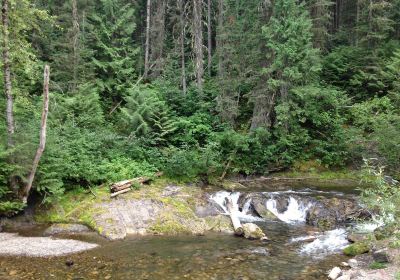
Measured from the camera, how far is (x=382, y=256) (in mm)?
9773

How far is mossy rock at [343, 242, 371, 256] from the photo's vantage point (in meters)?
10.7

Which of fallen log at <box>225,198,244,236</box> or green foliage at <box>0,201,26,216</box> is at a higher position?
green foliage at <box>0,201,26,216</box>

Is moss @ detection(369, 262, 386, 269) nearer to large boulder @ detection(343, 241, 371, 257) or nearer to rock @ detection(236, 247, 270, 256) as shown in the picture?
large boulder @ detection(343, 241, 371, 257)

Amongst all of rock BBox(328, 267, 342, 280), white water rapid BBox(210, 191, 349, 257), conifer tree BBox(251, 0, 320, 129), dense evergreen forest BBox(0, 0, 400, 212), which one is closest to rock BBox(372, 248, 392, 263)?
rock BBox(328, 267, 342, 280)

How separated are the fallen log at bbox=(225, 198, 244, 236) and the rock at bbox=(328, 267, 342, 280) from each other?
3665mm

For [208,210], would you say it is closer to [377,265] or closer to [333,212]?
[333,212]

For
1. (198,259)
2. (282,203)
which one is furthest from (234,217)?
(198,259)

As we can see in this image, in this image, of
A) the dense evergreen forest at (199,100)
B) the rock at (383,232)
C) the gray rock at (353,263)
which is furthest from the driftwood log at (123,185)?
the rock at (383,232)

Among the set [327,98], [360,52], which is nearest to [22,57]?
[327,98]

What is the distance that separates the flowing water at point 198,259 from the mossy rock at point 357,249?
1.02ft

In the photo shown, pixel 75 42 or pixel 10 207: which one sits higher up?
pixel 75 42

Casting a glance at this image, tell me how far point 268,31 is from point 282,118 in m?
4.79

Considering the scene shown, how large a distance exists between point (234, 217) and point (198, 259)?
3.72m

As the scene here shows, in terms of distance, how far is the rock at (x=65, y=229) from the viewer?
39.9ft
